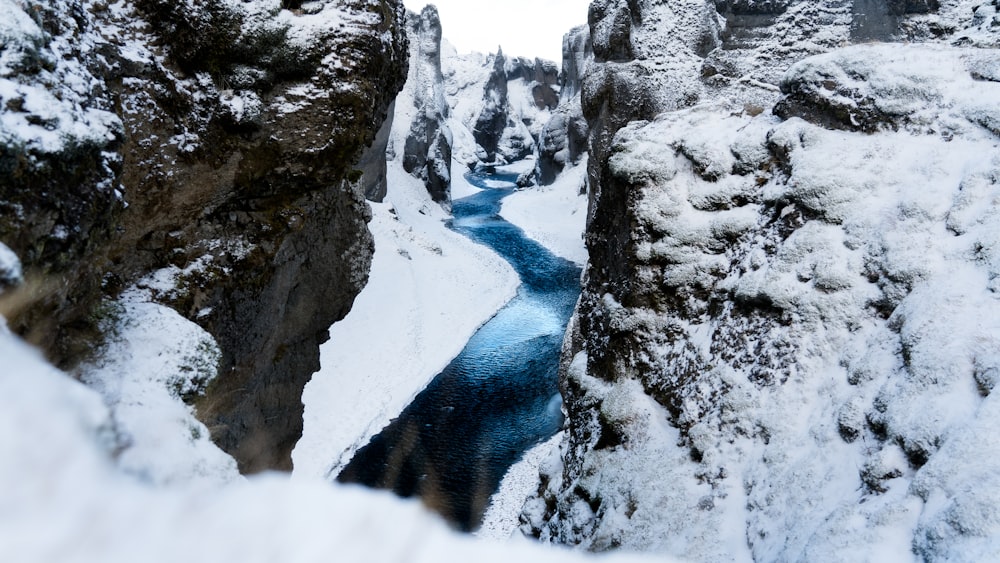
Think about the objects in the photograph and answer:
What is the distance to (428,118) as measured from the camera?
2429 inches

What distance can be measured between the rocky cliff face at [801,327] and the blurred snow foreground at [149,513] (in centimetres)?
610

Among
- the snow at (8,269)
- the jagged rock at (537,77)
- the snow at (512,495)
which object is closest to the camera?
the snow at (8,269)

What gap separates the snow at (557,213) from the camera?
49.1 meters

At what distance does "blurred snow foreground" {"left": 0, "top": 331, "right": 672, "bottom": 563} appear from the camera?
2205 millimetres

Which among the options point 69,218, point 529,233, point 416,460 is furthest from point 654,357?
point 529,233

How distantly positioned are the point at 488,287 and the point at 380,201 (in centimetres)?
1393

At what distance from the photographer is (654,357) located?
11.9m

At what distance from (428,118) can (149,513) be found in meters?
62.1

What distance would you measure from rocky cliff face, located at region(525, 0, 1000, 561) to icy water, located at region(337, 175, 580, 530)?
7.47m

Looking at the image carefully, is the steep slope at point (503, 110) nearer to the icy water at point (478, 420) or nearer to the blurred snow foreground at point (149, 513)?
the icy water at point (478, 420)

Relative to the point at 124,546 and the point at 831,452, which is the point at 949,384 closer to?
the point at 831,452

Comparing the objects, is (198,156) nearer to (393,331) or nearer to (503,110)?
(393,331)

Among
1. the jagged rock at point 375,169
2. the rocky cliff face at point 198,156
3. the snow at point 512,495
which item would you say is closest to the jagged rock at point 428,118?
the jagged rock at point 375,169

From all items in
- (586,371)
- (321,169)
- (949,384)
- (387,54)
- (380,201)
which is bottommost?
(380,201)
